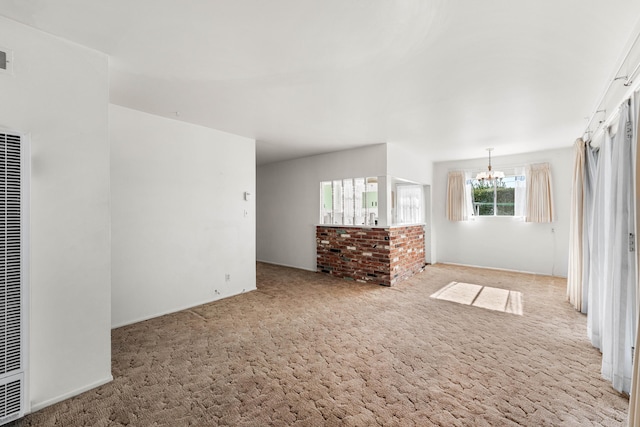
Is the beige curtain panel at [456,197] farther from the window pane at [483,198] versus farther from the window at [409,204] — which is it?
the window at [409,204]

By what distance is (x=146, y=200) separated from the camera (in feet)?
12.1

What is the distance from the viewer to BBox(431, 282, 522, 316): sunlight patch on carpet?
4.20 metres

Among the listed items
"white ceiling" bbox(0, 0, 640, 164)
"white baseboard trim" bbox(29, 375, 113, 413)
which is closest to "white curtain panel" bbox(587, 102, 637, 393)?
"white ceiling" bbox(0, 0, 640, 164)

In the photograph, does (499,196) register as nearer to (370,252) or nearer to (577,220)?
(577,220)

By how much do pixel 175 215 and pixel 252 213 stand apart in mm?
1358

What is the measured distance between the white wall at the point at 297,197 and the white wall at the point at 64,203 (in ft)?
14.0

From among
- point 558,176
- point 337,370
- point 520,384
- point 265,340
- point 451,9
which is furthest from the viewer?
point 558,176

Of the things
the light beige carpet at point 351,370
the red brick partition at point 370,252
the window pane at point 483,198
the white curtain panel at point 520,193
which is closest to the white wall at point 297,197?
the red brick partition at point 370,252

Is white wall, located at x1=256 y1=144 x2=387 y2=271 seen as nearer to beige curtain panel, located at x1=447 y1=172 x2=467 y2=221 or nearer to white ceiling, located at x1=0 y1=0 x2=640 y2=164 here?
white ceiling, located at x1=0 y1=0 x2=640 y2=164

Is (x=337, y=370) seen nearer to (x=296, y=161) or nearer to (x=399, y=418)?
(x=399, y=418)

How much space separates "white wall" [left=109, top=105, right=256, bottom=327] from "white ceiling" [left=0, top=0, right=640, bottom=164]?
369 mm

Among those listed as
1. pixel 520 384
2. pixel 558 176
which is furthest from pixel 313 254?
pixel 558 176

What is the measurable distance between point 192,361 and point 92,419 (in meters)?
0.82

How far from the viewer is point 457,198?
7207 millimetres
